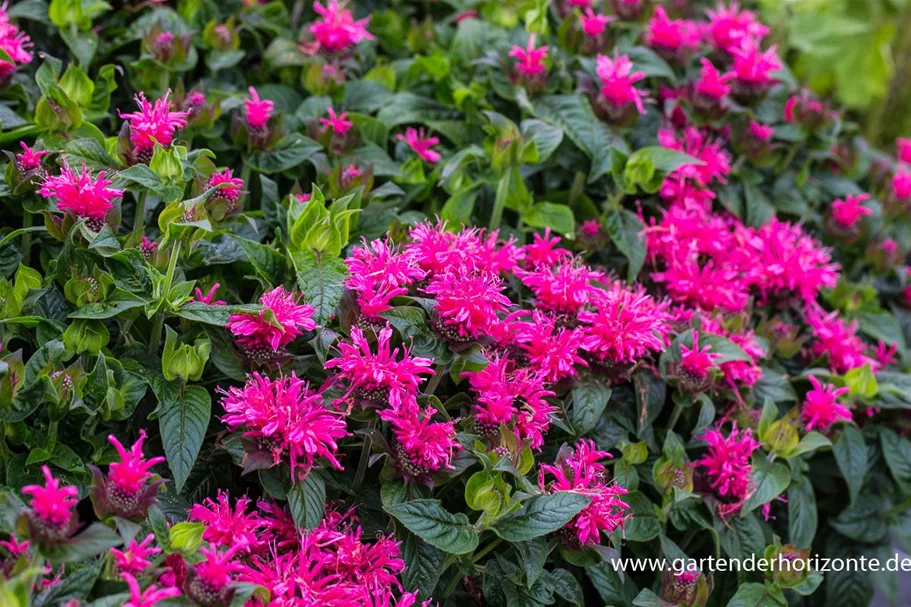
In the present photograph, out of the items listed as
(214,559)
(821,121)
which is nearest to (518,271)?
(214,559)

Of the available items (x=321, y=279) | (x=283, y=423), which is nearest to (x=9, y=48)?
(x=321, y=279)

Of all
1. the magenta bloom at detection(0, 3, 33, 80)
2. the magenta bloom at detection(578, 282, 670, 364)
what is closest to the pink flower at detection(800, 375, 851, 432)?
the magenta bloom at detection(578, 282, 670, 364)

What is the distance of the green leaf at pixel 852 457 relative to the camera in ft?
4.77

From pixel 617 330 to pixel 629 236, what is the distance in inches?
12.9

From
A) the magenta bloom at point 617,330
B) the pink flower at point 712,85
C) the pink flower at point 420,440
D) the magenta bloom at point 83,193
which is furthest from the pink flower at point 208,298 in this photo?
the pink flower at point 712,85

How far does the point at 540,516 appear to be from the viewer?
39.8 inches

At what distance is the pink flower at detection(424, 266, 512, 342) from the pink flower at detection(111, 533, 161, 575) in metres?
0.38

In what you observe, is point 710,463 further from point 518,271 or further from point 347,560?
point 347,560

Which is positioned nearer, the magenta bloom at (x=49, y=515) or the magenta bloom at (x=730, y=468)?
the magenta bloom at (x=49, y=515)

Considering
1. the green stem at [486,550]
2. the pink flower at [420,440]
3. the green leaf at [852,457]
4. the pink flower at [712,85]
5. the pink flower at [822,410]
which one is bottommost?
the green leaf at [852,457]

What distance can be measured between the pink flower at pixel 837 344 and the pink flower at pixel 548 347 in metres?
0.59

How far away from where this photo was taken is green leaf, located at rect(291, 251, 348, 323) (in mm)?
1069

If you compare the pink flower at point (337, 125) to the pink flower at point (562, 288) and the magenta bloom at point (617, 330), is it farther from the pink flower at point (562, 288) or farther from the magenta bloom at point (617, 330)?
the magenta bloom at point (617, 330)

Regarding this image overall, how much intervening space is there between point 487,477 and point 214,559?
0.31 m
